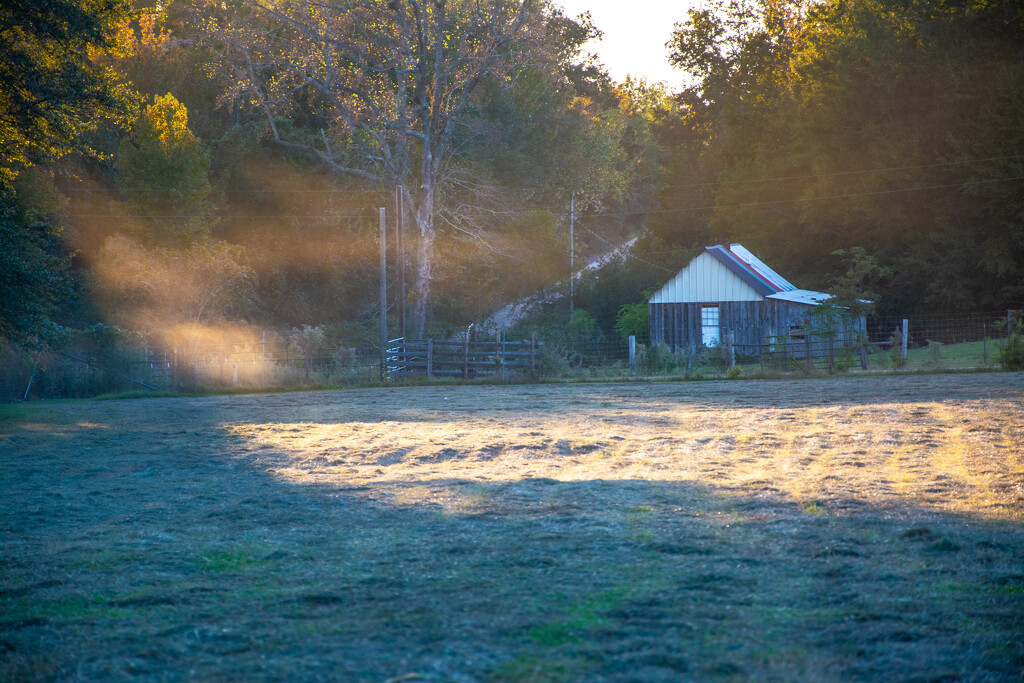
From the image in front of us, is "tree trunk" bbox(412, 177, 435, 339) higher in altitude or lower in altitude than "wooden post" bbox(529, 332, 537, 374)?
higher

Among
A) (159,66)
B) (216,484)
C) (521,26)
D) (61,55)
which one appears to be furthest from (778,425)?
(159,66)

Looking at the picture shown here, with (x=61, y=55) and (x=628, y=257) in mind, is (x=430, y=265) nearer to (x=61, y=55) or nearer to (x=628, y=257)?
(x=628, y=257)

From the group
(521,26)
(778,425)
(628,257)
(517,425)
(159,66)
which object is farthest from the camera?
(628,257)

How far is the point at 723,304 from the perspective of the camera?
31.9 meters

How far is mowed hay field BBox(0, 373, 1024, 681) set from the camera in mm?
3906

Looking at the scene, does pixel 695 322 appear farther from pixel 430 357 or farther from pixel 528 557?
pixel 528 557

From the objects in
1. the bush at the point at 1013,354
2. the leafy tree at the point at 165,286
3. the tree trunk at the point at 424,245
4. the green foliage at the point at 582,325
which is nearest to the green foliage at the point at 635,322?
the green foliage at the point at 582,325

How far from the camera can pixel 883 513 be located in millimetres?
6582

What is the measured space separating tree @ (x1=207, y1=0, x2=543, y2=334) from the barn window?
1112cm

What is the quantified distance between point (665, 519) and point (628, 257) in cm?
3945

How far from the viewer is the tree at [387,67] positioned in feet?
106

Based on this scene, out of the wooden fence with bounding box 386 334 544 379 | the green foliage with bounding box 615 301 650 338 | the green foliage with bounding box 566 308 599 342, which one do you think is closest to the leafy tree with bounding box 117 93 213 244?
the wooden fence with bounding box 386 334 544 379

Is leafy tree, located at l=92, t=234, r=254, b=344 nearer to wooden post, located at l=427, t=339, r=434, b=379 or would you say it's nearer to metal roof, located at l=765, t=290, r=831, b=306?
wooden post, located at l=427, t=339, r=434, b=379

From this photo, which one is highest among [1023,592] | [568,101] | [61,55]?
[568,101]
